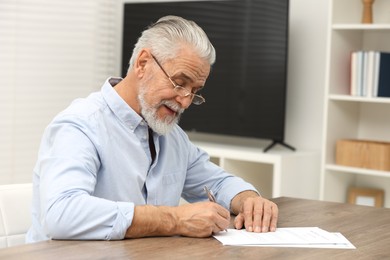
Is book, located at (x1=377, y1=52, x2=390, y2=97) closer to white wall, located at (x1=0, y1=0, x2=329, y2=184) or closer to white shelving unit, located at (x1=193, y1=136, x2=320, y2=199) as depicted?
white wall, located at (x1=0, y1=0, x2=329, y2=184)

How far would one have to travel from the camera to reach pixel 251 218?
196 cm

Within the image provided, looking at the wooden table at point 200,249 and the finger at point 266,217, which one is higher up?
the finger at point 266,217

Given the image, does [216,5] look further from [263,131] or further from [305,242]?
[305,242]

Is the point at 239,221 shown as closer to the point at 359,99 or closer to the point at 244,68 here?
the point at 359,99

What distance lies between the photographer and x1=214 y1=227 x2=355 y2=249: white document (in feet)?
5.72

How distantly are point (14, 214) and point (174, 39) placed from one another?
0.66 metres

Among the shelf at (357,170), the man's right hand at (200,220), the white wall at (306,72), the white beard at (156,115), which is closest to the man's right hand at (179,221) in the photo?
the man's right hand at (200,220)

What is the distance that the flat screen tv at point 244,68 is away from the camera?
417 cm

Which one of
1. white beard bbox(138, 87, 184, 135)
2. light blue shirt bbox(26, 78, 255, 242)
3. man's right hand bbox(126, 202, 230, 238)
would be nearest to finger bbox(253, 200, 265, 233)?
man's right hand bbox(126, 202, 230, 238)

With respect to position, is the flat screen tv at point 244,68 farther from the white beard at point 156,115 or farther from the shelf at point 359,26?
the white beard at point 156,115

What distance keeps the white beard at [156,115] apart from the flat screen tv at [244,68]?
2194mm

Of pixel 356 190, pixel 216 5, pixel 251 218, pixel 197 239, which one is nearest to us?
pixel 197 239

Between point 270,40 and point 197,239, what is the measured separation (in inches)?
102

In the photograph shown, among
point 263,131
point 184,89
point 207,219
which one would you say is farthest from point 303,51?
point 207,219
